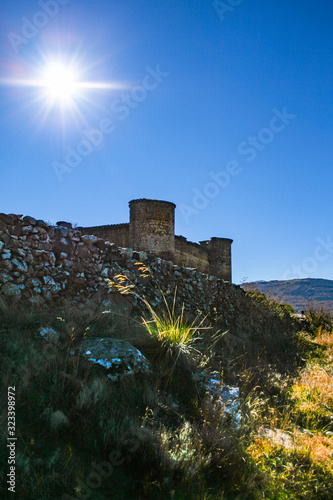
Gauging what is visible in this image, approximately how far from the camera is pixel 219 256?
79.6ft

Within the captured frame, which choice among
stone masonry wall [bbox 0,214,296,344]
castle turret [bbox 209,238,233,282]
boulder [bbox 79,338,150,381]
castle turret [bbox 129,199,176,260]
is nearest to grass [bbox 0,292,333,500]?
boulder [bbox 79,338,150,381]

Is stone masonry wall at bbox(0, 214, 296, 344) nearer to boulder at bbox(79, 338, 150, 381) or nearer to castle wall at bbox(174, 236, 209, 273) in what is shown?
boulder at bbox(79, 338, 150, 381)

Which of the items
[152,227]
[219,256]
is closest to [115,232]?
[152,227]

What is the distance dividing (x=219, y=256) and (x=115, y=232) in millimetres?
8774

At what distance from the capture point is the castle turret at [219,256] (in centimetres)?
2402

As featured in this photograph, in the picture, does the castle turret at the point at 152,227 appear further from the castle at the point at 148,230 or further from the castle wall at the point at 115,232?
the castle wall at the point at 115,232

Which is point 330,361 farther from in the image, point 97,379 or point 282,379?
point 97,379

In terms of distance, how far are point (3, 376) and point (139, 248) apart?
14.2 meters

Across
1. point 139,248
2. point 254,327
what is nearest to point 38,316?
point 254,327

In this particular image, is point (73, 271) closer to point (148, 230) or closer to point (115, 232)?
point (148, 230)

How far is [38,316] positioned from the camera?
504 cm

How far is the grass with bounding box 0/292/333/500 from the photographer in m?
2.50

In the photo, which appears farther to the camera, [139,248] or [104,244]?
[139,248]

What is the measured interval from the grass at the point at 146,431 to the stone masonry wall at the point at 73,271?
1024mm
